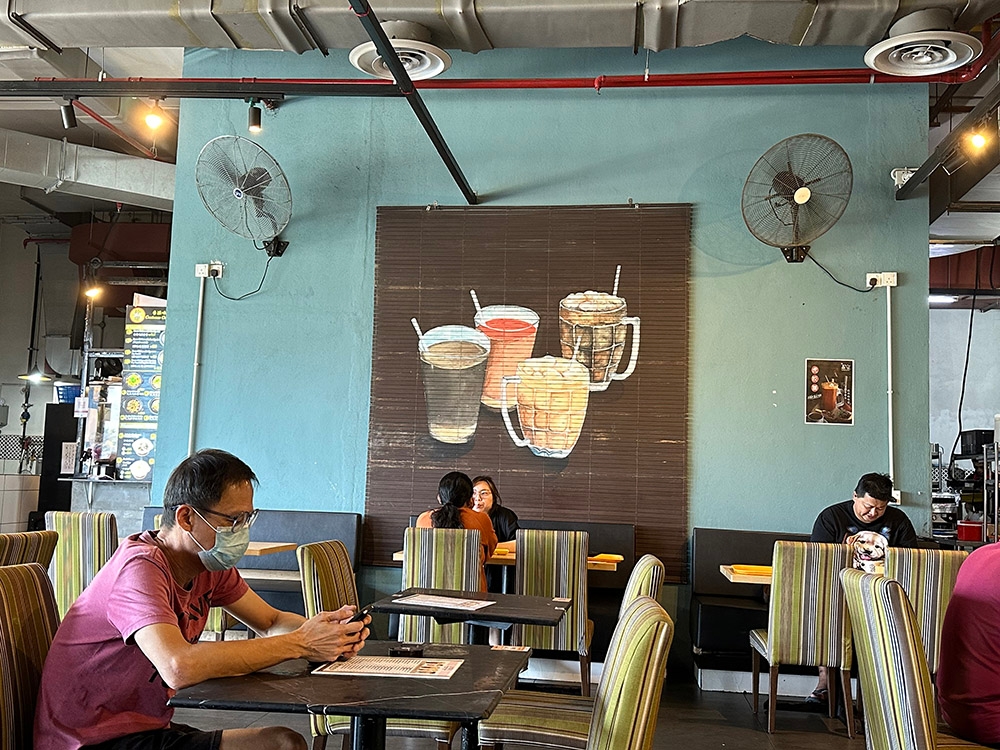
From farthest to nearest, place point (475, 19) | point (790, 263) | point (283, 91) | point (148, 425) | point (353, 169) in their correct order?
point (148, 425) → point (353, 169) → point (790, 263) → point (283, 91) → point (475, 19)

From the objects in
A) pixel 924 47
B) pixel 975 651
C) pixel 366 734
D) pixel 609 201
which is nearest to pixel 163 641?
pixel 366 734

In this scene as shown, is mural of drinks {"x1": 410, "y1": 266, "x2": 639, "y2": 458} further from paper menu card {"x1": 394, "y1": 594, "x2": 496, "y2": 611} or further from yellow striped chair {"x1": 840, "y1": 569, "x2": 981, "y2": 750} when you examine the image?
yellow striped chair {"x1": 840, "y1": 569, "x2": 981, "y2": 750}

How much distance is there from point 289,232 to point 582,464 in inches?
111

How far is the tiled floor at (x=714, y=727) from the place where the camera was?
187 inches

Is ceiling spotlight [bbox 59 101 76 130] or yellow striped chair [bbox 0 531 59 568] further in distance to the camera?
ceiling spotlight [bbox 59 101 76 130]

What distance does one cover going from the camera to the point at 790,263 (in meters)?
6.63

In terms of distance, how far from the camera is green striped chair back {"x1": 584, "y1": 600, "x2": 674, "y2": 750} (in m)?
2.16

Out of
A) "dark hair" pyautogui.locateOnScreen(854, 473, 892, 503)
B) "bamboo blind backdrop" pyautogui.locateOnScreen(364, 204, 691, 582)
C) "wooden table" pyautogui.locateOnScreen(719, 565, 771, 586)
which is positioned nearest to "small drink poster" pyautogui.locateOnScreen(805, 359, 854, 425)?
"bamboo blind backdrop" pyautogui.locateOnScreen(364, 204, 691, 582)

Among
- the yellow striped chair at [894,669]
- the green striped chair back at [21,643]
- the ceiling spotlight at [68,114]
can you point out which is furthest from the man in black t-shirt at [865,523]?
the ceiling spotlight at [68,114]

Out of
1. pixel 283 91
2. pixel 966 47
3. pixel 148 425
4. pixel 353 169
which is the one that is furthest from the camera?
pixel 148 425

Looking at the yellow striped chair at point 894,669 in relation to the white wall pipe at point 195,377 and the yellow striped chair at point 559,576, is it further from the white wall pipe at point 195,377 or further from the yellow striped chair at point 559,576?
the white wall pipe at point 195,377

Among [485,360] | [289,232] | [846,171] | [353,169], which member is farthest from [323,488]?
[846,171]

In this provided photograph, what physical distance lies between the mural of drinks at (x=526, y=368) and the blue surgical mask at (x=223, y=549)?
4410mm

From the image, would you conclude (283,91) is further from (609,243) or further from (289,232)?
(609,243)
